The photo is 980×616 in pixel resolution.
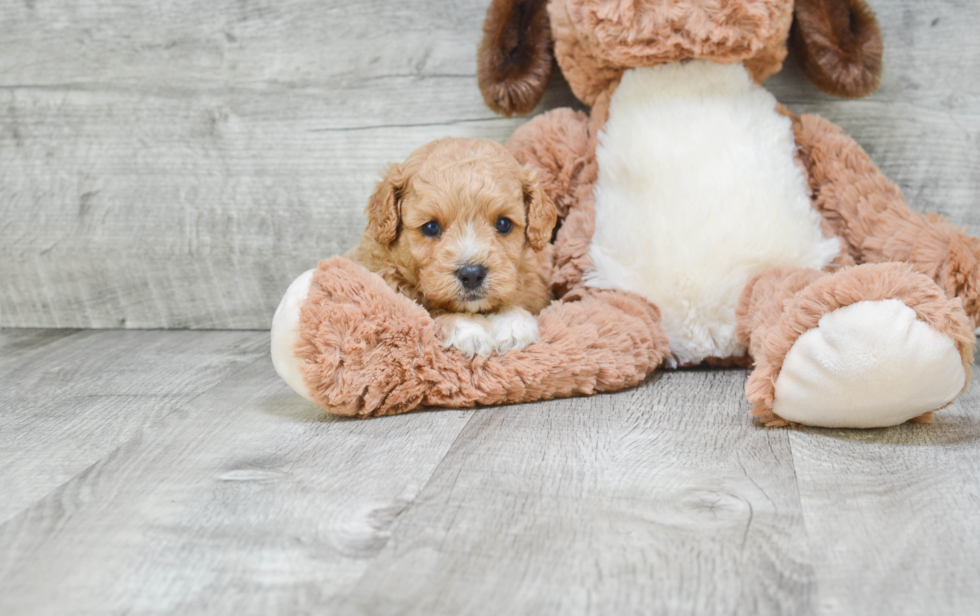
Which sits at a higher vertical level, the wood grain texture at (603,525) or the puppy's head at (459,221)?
the puppy's head at (459,221)

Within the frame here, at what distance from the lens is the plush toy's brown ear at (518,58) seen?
2020 mm

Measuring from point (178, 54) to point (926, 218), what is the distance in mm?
1932

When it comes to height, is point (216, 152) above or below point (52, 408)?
above

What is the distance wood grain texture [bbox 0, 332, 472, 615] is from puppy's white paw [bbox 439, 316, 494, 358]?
130mm

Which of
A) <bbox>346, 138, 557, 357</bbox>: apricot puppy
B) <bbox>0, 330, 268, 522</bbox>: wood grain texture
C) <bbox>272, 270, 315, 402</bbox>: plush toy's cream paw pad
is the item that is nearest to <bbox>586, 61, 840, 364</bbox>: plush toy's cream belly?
<bbox>346, 138, 557, 357</bbox>: apricot puppy

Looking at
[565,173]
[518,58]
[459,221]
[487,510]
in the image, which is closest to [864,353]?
[487,510]

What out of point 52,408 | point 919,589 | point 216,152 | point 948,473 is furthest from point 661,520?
point 216,152

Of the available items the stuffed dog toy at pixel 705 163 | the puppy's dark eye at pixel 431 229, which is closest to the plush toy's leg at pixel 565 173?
the stuffed dog toy at pixel 705 163

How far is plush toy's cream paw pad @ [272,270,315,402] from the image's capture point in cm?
150

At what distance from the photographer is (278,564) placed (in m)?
1.01

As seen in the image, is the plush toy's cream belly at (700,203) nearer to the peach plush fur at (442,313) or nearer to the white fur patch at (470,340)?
the peach plush fur at (442,313)

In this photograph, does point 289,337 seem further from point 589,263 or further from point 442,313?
point 589,263

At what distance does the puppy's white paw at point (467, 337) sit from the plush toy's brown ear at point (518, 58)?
2.24 feet

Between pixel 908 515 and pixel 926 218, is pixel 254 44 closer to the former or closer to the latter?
pixel 926 218
